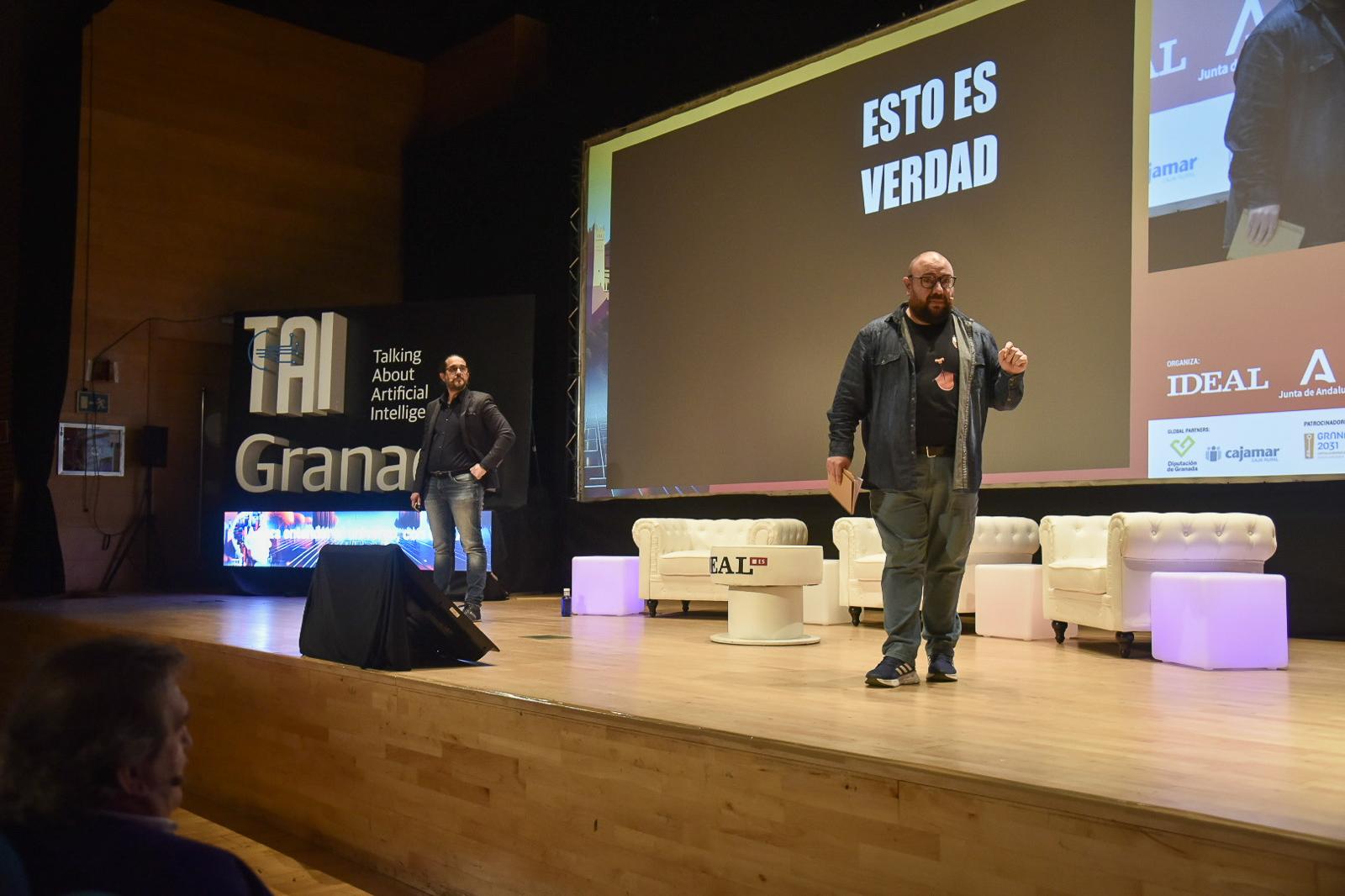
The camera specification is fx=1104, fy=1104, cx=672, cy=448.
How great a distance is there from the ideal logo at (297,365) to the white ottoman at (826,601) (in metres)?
4.50

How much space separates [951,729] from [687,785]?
2.18 feet

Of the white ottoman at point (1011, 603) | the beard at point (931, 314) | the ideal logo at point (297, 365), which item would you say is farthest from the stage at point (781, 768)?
the ideal logo at point (297, 365)

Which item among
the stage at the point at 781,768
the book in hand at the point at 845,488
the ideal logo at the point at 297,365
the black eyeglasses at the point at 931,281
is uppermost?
the ideal logo at the point at 297,365

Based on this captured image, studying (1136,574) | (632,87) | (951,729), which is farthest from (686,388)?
(951,729)

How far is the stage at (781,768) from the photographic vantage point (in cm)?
191

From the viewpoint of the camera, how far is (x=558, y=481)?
9.30 meters

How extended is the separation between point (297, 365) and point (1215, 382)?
6.89 metres

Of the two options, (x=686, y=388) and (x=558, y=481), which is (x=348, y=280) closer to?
(x=558, y=481)

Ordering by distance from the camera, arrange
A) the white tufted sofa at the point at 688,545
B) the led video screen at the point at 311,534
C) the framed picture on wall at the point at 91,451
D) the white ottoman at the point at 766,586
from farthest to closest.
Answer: the framed picture on wall at the point at 91,451, the led video screen at the point at 311,534, the white tufted sofa at the point at 688,545, the white ottoman at the point at 766,586

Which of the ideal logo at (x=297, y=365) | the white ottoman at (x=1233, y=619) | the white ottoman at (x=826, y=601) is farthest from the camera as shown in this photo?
the ideal logo at (x=297, y=365)

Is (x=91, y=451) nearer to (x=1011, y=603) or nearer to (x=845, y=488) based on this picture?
(x=1011, y=603)

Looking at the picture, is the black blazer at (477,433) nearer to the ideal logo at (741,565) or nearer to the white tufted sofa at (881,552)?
the ideal logo at (741,565)

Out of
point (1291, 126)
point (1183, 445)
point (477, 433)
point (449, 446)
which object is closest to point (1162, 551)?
point (1183, 445)

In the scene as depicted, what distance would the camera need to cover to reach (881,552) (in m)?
6.27
